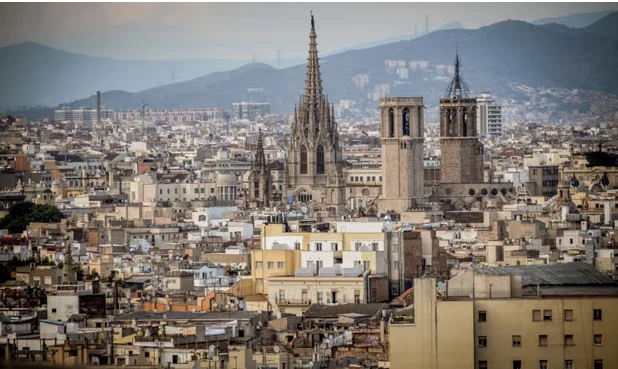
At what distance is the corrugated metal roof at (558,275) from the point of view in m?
35.2

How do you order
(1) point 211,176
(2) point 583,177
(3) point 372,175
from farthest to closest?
1. (1) point 211,176
2. (3) point 372,175
3. (2) point 583,177

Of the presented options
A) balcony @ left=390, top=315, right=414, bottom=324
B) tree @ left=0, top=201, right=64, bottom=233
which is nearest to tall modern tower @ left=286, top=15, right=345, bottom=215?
tree @ left=0, top=201, right=64, bottom=233

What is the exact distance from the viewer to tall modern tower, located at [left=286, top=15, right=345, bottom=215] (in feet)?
352

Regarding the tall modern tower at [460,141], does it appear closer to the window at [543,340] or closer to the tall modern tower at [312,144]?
the tall modern tower at [312,144]

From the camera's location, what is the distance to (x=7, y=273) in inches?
2243

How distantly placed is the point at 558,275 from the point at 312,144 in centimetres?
7158

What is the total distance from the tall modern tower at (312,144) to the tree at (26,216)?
16907 millimetres

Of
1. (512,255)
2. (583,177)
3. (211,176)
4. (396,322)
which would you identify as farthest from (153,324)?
(211,176)

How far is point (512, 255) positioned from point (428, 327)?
836 inches

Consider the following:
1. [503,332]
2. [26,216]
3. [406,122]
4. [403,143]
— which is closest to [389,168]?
[403,143]

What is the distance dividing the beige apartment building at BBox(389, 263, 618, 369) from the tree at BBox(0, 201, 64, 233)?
53414mm

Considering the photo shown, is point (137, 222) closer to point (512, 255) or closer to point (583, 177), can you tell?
point (583, 177)

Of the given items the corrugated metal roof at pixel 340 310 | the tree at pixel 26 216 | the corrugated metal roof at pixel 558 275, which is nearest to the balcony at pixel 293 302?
the corrugated metal roof at pixel 340 310

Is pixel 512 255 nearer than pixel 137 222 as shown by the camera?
Yes
